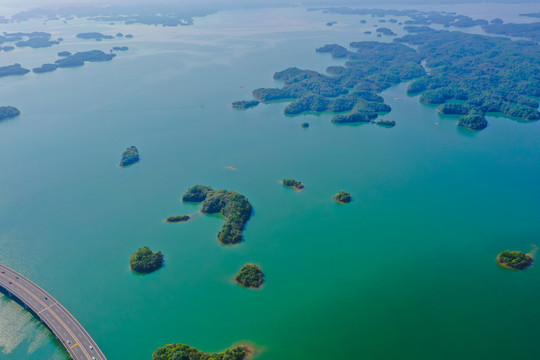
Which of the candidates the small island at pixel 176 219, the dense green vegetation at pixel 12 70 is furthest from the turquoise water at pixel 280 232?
the dense green vegetation at pixel 12 70

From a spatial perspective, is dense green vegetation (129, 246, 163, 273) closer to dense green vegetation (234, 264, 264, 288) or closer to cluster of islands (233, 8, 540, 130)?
dense green vegetation (234, 264, 264, 288)

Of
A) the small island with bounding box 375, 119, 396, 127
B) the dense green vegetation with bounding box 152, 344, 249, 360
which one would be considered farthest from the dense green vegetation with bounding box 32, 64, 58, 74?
the dense green vegetation with bounding box 152, 344, 249, 360

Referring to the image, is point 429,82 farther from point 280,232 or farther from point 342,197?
point 280,232

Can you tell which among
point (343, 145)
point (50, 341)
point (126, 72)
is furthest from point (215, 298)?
point (126, 72)

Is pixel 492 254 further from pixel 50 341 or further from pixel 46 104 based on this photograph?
pixel 46 104

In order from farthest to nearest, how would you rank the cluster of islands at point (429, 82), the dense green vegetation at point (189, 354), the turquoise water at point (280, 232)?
1. the cluster of islands at point (429, 82)
2. the turquoise water at point (280, 232)
3. the dense green vegetation at point (189, 354)

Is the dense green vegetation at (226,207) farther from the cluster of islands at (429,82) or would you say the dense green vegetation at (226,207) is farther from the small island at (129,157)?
the cluster of islands at (429,82)
